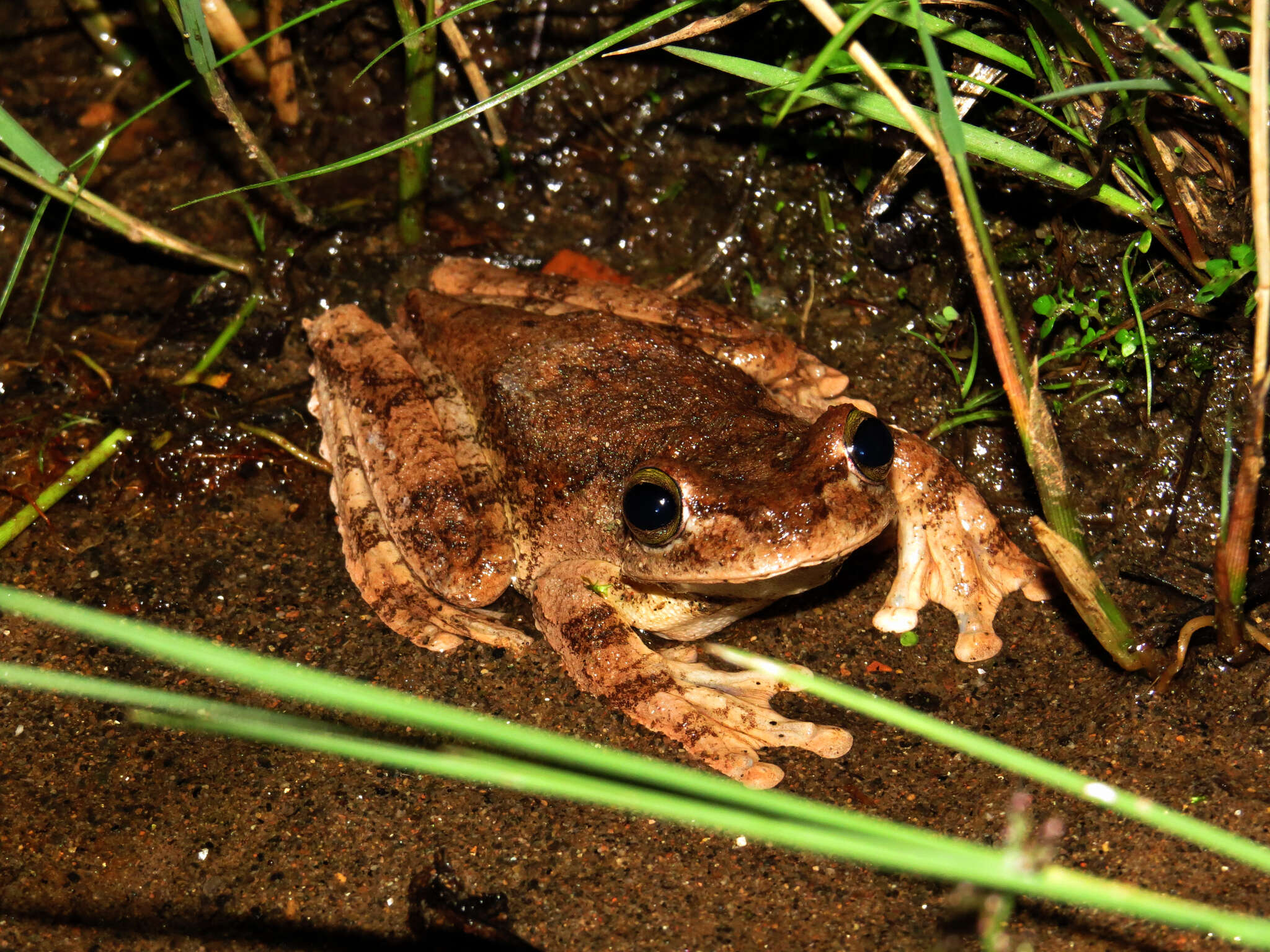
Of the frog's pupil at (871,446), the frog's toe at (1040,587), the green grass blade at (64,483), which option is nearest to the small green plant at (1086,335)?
the frog's toe at (1040,587)

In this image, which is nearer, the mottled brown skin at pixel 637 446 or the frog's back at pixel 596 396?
the mottled brown skin at pixel 637 446

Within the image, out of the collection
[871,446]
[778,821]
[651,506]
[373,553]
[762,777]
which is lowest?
[762,777]

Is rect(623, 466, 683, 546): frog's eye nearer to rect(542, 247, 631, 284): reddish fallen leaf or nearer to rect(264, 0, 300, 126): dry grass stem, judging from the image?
rect(542, 247, 631, 284): reddish fallen leaf

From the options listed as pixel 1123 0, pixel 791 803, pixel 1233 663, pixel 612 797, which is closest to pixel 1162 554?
pixel 1233 663

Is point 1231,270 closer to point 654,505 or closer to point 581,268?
point 654,505

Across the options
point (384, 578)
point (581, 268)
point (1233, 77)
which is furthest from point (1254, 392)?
point (581, 268)

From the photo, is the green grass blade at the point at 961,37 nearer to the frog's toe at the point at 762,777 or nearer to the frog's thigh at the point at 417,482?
the frog's thigh at the point at 417,482

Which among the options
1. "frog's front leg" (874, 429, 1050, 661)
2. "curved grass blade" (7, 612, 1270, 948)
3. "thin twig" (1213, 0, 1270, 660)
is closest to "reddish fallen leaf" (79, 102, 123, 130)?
"frog's front leg" (874, 429, 1050, 661)
